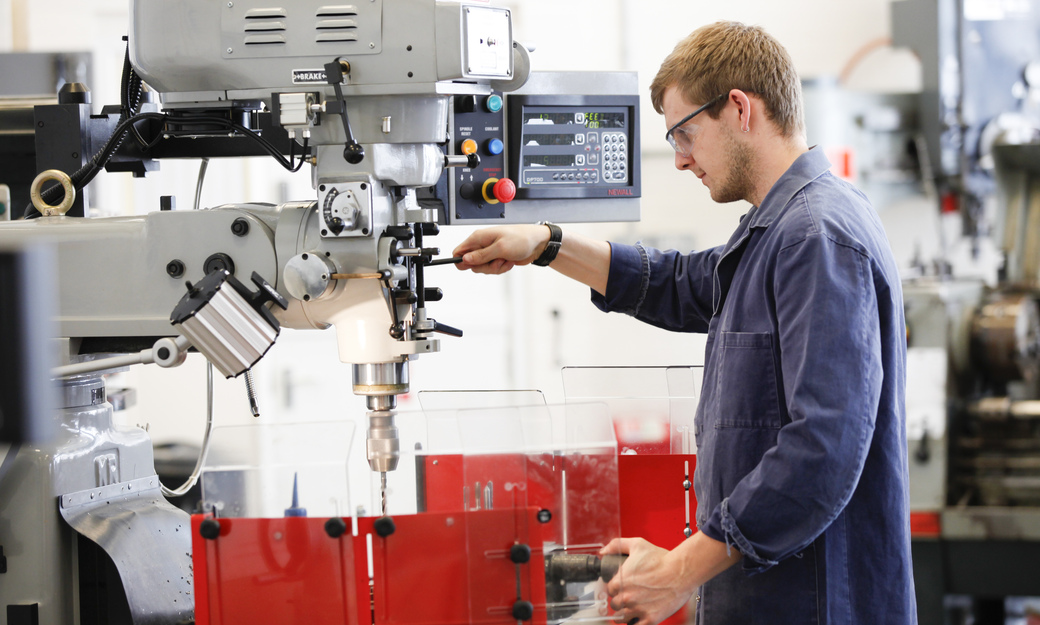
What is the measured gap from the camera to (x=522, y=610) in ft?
3.69

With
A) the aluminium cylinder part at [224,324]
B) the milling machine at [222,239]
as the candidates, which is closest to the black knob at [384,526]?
the milling machine at [222,239]

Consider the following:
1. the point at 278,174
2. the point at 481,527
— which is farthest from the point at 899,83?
the point at 481,527

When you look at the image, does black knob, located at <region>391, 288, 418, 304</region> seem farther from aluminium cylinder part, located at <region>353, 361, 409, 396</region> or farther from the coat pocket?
the coat pocket

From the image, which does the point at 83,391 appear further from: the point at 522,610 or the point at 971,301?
the point at 971,301

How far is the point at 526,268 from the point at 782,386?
2595mm

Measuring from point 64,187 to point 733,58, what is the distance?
3.37 feet

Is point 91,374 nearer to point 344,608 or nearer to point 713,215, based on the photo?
point 344,608

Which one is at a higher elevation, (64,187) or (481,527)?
(64,187)

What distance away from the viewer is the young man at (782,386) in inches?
44.7

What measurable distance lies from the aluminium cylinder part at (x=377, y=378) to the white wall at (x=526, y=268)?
2.32 meters

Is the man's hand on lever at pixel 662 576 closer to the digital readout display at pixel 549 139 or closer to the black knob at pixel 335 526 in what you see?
the black knob at pixel 335 526

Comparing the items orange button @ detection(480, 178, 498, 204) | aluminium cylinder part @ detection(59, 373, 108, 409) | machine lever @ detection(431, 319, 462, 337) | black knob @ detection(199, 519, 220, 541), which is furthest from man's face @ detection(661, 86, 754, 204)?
aluminium cylinder part @ detection(59, 373, 108, 409)

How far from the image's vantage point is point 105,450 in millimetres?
1409

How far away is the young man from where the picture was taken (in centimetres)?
113
